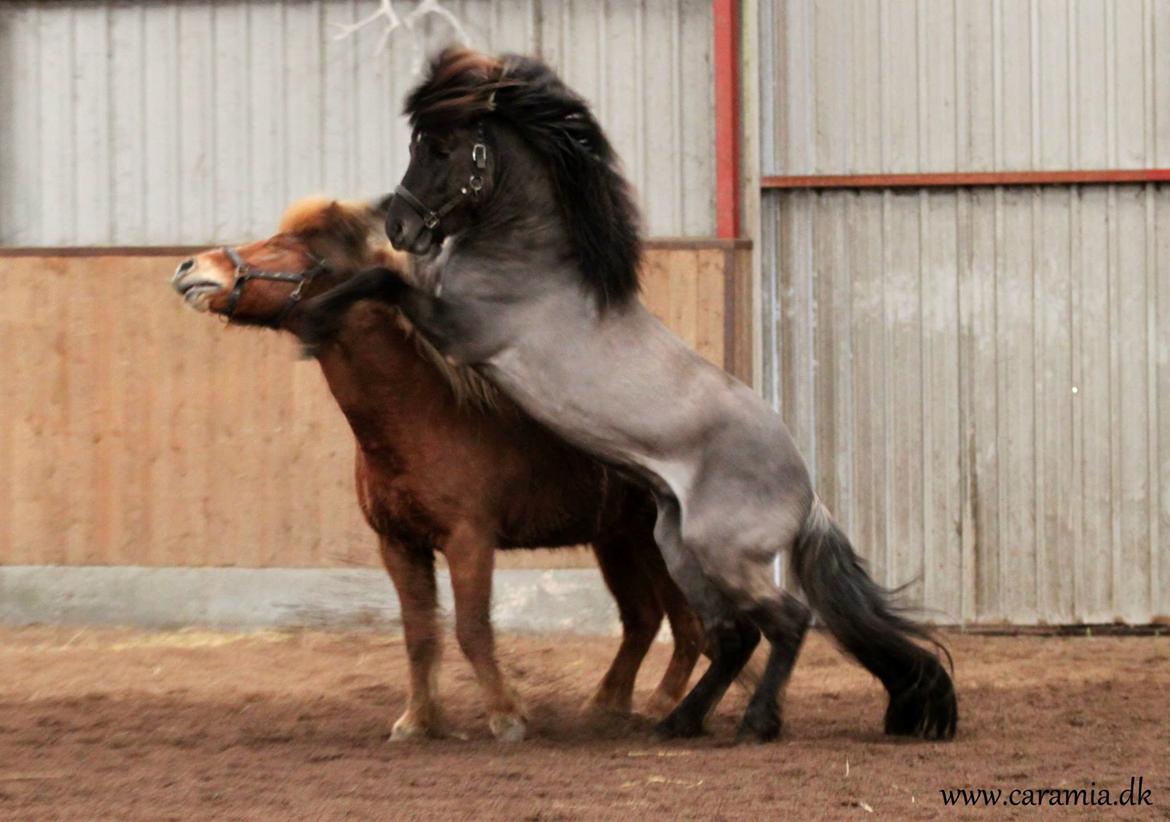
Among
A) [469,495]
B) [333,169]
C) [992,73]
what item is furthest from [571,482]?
[992,73]

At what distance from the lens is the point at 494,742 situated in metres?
6.04

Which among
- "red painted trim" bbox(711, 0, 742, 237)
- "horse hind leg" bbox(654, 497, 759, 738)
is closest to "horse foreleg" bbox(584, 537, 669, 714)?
"horse hind leg" bbox(654, 497, 759, 738)

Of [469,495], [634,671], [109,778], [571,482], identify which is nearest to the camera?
[109,778]

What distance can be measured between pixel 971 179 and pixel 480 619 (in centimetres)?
511

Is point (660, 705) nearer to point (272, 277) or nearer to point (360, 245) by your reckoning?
point (360, 245)

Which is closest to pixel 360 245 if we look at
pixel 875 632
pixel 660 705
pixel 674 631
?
pixel 674 631

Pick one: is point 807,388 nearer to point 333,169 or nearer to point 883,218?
point 883,218

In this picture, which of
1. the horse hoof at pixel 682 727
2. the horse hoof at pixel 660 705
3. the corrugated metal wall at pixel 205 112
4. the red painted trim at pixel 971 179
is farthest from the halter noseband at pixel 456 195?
the red painted trim at pixel 971 179

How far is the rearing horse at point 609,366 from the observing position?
5.88 metres

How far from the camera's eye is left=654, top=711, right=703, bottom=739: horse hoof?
6059mm

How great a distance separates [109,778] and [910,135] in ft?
21.3

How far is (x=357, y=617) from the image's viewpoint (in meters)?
9.32

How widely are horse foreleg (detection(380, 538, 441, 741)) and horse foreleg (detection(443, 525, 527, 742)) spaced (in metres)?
0.17

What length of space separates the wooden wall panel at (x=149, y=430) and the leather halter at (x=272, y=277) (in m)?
3.49
